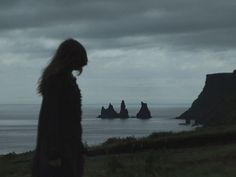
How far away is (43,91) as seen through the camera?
5922 millimetres

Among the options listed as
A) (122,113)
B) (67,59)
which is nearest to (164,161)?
(67,59)

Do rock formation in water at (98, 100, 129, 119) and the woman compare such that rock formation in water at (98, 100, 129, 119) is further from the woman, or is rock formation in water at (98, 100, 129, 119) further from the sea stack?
the woman

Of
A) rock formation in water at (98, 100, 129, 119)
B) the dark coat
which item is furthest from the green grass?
rock formation in water at (98, 100, 129, 119)

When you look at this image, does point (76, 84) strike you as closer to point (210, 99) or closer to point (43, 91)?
point (43, 91)

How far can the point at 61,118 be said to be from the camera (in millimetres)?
5762

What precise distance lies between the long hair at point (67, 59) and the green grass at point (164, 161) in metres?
5.47

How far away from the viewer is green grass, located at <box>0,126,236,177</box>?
11.7 meters

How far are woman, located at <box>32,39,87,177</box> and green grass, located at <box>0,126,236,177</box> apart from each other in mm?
5406

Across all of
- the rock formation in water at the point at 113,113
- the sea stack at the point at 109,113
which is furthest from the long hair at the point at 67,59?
the sea stack at the point at 109,113

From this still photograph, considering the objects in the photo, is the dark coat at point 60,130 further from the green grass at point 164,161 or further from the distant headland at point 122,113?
the distant headland at point 122,113

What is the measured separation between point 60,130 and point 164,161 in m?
7.80

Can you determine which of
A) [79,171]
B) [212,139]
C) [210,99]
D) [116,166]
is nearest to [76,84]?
[79,171]

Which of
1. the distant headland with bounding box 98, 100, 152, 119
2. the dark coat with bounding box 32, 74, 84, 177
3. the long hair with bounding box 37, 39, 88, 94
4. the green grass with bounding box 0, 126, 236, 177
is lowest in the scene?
the green grass with bounding box 0, 126, 236, 177

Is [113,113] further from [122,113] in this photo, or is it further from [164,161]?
[164,161]
